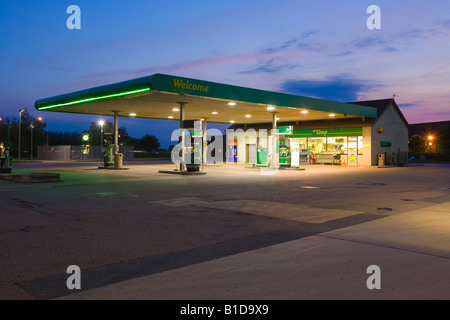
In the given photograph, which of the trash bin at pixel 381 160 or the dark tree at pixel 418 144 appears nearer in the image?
the trash bin at pixel 381 160

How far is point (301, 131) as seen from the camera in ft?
135

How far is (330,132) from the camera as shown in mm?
38656

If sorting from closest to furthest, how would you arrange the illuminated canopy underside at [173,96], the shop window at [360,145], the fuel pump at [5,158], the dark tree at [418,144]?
the illuminated canopy underside at [173,96] → the fuel pump at [5,158] → the shop window at [360,145] → the dark tree at [418,144]

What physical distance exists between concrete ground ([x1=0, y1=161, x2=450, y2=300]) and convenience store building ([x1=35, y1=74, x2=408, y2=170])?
9.39 metres

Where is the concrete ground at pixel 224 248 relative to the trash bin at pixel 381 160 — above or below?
below

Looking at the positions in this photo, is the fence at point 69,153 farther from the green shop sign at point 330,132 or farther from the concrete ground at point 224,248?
the concrete ground at point 224,248

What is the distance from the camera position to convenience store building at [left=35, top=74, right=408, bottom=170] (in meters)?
20.9

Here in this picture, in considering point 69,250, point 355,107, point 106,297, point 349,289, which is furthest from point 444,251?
point 355,107

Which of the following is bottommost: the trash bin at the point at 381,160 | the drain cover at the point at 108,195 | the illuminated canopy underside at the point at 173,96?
the drain cover at the point at 108,195

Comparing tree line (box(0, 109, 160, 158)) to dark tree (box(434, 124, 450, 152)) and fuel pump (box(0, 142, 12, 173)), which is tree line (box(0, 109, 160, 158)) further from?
dark tree (box(434, 124, 450, 152))

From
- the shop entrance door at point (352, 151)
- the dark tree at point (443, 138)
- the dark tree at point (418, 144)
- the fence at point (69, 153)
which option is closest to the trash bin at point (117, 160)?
the shop entrance door at point (352, 151)

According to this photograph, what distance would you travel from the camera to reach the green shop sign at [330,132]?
36531 mm

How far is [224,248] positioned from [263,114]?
27309 mm

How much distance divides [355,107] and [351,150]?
6224 millimetres
